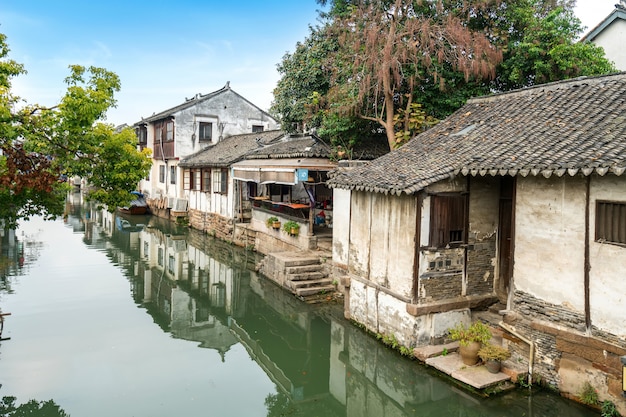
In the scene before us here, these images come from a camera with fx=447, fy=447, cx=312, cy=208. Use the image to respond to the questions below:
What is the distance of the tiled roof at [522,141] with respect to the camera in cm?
704

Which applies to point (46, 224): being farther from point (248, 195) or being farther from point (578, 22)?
point (578, 22)

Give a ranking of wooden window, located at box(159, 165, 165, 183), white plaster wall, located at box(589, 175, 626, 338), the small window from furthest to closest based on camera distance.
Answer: wooden window, located at box(159, 165, 165, 183), the small window, white plaster wall, located at box(589, 175, 626, 338)

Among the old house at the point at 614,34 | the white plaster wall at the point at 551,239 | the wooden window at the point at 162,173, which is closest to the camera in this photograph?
the white plaster wall at the point at 551,239

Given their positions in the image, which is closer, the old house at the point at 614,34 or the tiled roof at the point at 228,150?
the old house at the point at 614,34

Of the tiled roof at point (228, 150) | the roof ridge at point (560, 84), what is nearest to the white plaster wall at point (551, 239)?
the roof ridge at point (560, 84)

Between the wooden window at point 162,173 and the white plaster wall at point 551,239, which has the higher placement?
the wooden window at point 162,173

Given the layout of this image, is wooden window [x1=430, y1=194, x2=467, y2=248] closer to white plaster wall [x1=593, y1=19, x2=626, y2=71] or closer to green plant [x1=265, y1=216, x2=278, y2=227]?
green plant [x1=265, y1=216, x2=278, y2=227]

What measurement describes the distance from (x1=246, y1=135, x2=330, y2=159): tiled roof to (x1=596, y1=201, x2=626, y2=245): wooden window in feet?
32.0

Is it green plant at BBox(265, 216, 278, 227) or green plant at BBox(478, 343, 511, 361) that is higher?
green plant at BBox(265, 216, 278, 227)

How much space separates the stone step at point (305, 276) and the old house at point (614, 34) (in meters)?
13.7

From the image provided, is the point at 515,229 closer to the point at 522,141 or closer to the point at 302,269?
the point at 522,141

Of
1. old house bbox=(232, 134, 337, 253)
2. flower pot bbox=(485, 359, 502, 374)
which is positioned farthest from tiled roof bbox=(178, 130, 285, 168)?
flower pot bbox=(485, 359, 502, 374)

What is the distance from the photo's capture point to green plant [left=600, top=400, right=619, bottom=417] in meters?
6.76

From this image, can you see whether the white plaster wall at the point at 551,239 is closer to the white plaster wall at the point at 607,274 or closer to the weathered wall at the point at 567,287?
the weathered wall at the point at 567,287
